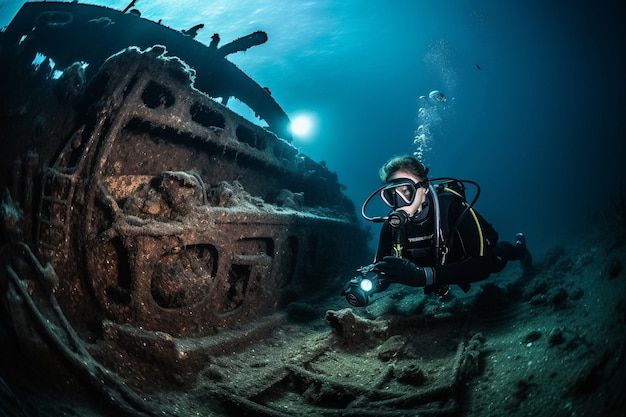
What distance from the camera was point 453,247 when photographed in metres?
3.73

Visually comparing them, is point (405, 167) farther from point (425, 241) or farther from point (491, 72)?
point (491, 72)

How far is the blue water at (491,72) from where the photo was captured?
21.2 metres

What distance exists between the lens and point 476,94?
68.8 metres

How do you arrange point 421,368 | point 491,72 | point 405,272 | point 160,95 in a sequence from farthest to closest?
1. point 491,72
2. point 160,95
3. point 405,272
4. point 421,368

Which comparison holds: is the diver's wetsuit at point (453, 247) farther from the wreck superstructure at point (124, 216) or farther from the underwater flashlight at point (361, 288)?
the wreck superstructure at point (124, 216)

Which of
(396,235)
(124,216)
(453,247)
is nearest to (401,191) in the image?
(396,235)

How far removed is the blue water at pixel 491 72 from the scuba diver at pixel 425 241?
26.5 feet

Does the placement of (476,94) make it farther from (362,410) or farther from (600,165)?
(362,410)

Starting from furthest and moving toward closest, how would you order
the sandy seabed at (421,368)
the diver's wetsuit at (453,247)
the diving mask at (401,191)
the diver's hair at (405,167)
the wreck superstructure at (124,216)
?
the diver's hair at (405,167), the diving mask at (401,191), the diver's wetsuit at (453,247), the wreck superstructure at (124,216), the sandy seabed at (421,368)

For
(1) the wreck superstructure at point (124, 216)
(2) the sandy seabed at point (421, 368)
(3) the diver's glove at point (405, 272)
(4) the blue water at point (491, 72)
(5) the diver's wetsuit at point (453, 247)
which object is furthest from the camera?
(4) the blue water at point (491, 72)

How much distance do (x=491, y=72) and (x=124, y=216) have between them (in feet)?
A: 214

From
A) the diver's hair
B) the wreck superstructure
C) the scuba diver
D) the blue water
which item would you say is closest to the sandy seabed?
the wreck superstructure

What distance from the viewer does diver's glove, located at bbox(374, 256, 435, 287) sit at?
10.5ft

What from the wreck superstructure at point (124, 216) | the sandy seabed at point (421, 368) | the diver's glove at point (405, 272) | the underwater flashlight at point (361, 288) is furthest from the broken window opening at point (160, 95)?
the diver's glove at point (405, 272)
